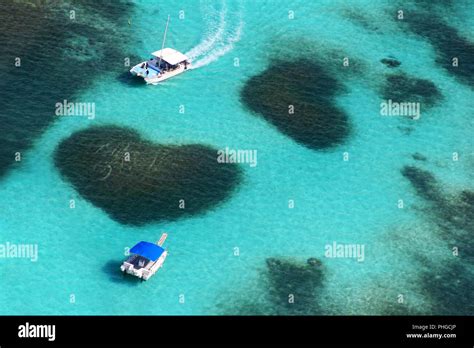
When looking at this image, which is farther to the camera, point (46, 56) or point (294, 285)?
point (46, 56)

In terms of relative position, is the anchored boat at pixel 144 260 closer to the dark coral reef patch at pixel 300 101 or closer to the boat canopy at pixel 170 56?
the dark coral reef patch at pixel 300 101

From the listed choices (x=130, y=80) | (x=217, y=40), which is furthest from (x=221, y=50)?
(x=130, y=80)

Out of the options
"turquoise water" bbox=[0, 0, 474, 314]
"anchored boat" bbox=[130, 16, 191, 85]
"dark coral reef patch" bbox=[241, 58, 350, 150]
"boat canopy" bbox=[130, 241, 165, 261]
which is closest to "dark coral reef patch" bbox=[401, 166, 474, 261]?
"turquoise water" bbox=[0, 0, 474, 314]

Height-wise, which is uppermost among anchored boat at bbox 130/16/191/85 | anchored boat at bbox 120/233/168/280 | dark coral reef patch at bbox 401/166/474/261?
anchored boat at bbox 130/16/191/85

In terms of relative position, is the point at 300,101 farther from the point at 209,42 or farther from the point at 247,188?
the point at 247,188

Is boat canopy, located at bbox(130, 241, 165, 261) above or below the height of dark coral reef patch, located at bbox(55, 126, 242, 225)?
below

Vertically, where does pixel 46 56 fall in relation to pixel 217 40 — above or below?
below

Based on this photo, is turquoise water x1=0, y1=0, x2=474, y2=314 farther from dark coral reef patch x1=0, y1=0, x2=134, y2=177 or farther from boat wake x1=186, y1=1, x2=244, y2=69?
dark coral reef patch x1=0, y1=0, x2=134, y2=177

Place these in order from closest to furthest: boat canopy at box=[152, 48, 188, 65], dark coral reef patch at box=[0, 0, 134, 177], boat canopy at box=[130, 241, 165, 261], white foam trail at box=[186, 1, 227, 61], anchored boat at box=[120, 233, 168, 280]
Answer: anchored boat at box=[120, 233, 168, 280], boat canopy at box=[130, 241, 165, 261], dark coral reef patch at box=[0, 0, 134, 177], boat canopy at box=[152, 48, 188, 65], white foam trail at box=[186, 1, 227, 61]

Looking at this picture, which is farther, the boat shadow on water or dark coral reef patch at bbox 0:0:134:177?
the boat shadow on water
